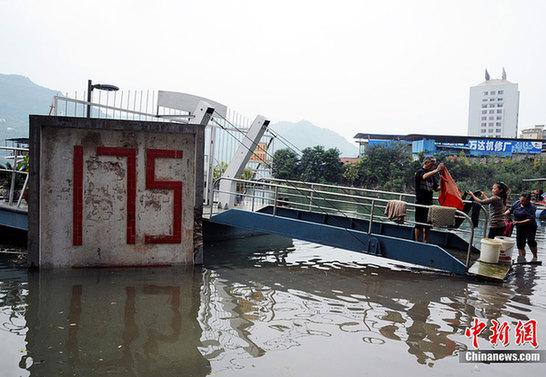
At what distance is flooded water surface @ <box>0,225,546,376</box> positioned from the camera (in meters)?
4.52

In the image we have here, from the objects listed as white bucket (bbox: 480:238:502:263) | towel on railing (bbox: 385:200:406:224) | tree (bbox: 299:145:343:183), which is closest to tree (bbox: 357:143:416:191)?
tree (bbox: 299:145:343:183)

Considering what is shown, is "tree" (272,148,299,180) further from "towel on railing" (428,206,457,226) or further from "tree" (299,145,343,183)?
"towel on railing" (428,206,457,226)

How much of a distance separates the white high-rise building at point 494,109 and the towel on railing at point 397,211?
14844 cm

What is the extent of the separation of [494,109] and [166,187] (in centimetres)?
15578

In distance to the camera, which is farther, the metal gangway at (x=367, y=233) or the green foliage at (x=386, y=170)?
the green foliage at (x=386, y=170)

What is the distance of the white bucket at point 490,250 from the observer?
838cm

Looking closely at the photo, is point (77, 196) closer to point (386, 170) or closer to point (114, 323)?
point (114, 323)

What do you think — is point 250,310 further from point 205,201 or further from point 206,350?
point 205,201

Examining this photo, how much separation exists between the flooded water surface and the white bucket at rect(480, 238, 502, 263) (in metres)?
0.53

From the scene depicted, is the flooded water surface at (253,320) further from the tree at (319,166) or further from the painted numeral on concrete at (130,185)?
the tree at (319,166)


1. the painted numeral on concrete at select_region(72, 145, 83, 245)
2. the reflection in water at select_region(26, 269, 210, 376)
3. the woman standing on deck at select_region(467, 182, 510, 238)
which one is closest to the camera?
the reflection in water at select_region(26, 269, 210, 376)

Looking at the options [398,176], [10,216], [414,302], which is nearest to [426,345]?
[414,302]

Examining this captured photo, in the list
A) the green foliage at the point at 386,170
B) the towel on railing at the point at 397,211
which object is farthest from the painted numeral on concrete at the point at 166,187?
the green foliage at the point at 386,170

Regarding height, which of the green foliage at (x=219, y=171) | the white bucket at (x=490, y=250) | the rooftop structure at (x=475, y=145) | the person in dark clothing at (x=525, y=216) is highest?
the rooftop structure at (x=475, y=145)
